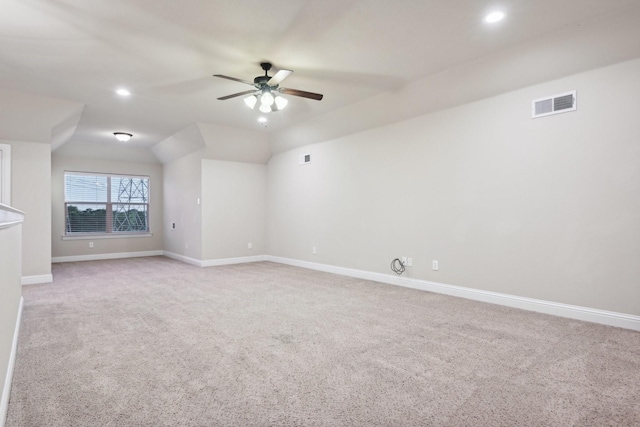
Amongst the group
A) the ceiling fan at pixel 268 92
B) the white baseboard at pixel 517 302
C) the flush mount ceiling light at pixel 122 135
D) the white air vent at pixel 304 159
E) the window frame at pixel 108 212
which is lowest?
the white baseboard at pixel 517 302

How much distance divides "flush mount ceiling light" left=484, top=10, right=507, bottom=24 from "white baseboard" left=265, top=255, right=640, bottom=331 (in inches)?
113

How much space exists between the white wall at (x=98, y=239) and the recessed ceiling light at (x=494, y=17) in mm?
8343

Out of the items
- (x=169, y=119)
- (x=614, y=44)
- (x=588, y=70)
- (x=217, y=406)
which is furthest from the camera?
(x=169, y=119)

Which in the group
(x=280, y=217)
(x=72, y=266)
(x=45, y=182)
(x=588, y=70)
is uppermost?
(x=588, y=70)

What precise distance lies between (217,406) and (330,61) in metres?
3.46

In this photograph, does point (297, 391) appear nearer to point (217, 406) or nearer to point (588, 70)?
point (217, 406)

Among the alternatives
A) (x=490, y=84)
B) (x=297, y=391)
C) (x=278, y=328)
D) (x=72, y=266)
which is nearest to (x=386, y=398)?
(x=297, y=391)

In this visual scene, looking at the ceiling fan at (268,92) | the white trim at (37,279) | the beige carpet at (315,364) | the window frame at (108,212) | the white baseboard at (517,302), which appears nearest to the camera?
the beige carpet at (315,364)

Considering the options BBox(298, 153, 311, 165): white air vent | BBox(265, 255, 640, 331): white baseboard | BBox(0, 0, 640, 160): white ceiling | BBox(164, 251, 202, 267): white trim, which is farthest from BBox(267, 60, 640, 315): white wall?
BBox(164, 251, 202, 267): white trim

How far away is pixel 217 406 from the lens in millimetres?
1901

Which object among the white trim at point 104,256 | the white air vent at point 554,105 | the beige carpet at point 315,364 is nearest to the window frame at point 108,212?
the white trim at point 104,256

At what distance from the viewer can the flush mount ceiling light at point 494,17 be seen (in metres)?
2.91

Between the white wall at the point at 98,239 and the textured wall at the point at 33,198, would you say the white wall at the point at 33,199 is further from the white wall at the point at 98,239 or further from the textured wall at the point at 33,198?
the white wall at the point at 98,239

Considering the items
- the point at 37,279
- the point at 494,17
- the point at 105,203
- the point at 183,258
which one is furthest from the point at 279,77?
the point at 105,203
